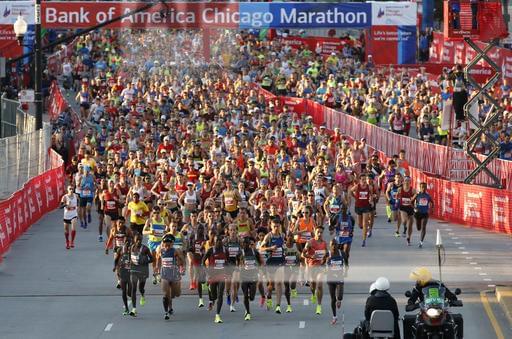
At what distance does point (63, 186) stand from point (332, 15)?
1804 cm

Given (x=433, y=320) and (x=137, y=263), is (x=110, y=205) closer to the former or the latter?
(x=137, y=263)

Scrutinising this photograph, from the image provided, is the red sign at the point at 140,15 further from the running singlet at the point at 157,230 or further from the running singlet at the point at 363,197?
the running singlet at the point at 157,230

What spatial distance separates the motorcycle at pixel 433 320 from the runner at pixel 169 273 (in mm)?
7696

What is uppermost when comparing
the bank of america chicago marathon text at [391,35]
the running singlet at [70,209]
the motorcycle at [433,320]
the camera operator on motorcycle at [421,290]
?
the bank of america chicago marathon text at [391,35]

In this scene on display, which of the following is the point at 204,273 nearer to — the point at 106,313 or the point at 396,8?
the point at 106,313

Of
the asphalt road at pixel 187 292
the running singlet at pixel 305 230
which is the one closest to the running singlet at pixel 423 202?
the asphalt road at pixel 187 292

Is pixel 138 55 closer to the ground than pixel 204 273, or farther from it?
farther from it

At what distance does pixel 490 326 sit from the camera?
88.0 feet

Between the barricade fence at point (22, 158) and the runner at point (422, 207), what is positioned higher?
the barricade fence at point (22, 158)

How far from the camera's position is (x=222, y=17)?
57.7 metres

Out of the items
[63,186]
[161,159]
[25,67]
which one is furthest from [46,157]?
[25,67]

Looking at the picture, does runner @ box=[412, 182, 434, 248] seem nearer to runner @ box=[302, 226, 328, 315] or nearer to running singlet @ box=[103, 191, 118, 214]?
running singlet @ box=[103, 191, 118, 214]

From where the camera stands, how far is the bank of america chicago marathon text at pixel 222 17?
57312 millimetres

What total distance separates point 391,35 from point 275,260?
3403cm
